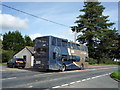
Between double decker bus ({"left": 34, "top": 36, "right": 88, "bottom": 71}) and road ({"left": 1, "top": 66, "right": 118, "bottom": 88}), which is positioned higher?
double decker bus ({"left": 34, "top": 36, "right": 88, "bottom": 71})

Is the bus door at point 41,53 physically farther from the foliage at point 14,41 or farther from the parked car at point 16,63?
the foliage at point 14,41

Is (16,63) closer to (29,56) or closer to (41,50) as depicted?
(29,56)

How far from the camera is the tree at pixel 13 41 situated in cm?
6244

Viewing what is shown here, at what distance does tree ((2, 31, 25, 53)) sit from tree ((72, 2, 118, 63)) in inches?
964

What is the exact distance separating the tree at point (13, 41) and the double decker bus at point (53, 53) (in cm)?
4310

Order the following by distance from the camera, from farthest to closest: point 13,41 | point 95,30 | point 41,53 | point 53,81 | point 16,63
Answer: point 13,41 < point 95,30 < point 16,63 < point 41,53 < point 53,81

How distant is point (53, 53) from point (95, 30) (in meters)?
39.0

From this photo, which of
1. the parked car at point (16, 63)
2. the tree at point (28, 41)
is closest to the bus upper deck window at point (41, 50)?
the parked car at point (16, 63)

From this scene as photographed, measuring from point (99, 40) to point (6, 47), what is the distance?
3650 cm

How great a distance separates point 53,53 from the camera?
18.6 m

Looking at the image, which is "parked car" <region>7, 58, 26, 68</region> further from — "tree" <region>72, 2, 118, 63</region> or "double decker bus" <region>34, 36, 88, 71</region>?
"tree" <region>72, 2, 118, 63</region>

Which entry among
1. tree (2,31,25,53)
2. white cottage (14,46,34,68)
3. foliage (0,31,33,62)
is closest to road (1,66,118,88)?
white cottage (14,46,34,68)

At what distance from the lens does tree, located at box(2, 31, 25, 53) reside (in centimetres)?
6244

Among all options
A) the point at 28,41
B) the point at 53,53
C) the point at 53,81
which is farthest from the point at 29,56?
the point at 28,41
